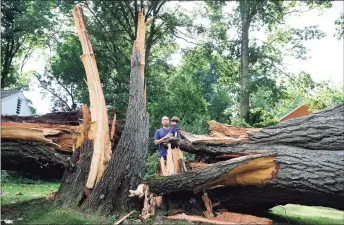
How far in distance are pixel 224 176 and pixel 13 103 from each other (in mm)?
21969

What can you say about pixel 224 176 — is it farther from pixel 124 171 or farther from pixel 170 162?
pixel 124 171

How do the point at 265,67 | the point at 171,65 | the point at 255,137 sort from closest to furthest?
the point at 255,137
the point at 265,67
the point at 171,65

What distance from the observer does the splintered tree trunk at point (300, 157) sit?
5.28 m

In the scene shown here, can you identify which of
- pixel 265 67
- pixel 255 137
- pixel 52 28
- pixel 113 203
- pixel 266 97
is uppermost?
pixel 52 28

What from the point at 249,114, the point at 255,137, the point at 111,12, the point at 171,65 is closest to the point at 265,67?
the point at 249,114

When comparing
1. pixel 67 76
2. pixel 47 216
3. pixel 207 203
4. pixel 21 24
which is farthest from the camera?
pixel 67 76

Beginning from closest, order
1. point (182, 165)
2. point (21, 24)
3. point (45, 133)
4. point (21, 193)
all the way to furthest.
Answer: point (182, 165)
point (45, 133)
point (21, 193)
point (21, 24)

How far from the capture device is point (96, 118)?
6270mm

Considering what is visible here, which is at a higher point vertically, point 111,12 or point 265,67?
point 111,12

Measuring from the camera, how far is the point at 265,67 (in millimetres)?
17297

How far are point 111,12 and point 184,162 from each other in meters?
14.8

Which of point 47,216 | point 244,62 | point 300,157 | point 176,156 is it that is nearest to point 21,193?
point 47,216

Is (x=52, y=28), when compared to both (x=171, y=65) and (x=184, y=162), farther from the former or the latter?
(x=184, y=162)

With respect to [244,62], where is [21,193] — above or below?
below
